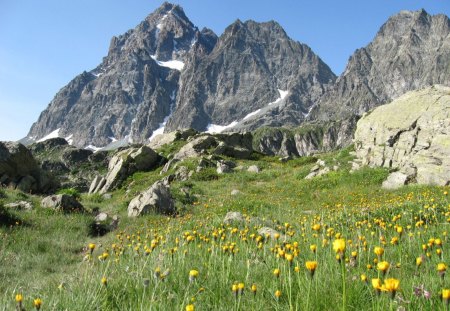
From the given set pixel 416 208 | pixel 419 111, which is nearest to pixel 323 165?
pixel 419 111

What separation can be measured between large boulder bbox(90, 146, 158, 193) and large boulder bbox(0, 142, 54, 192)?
4.93 meters

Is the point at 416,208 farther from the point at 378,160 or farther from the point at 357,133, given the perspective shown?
the point at 357,133

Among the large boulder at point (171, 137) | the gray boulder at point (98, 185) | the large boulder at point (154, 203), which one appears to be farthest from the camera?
the large boulder at point (171, 137)

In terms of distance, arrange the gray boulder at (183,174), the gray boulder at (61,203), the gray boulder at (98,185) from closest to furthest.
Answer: the gray boulder at (61,203)
the gray boulder at (183,174)
the gray boulder at (98,185)

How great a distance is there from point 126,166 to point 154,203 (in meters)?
19.0

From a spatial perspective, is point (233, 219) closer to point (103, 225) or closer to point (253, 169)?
point (103, 225)

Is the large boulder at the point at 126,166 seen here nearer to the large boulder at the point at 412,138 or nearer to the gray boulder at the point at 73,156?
the large boulder at the point at 412,138

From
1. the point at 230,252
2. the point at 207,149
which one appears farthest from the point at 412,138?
the point at 207,149

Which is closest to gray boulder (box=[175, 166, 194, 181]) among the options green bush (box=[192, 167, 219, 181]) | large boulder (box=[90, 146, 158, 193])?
green bush (box=[192, 167, 219, 181])

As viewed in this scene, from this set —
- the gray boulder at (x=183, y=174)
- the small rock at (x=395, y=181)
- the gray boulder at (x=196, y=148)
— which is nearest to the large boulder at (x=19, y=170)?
the gray boulder at (x=183, y=174)

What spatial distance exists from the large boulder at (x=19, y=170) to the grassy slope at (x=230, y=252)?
335 inches

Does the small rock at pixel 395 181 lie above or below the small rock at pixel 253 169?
below

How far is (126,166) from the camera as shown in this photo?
110ft

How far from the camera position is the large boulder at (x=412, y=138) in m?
18.9
